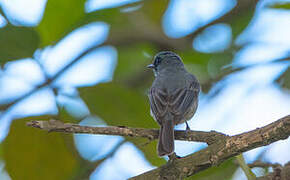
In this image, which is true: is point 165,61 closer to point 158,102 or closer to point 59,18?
point 158,102

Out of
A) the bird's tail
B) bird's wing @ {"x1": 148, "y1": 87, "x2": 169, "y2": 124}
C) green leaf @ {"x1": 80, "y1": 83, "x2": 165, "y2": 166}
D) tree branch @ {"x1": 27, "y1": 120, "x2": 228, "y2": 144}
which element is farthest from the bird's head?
green leaf @ {"x1": 80, "y1": 83, "x2": 165, "y2": 166}

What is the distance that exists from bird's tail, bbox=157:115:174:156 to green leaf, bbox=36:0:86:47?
100 cm

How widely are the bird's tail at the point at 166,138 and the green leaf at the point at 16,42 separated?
1.08 meters

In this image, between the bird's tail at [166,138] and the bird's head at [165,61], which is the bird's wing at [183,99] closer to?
the bird's tail at [166,138]

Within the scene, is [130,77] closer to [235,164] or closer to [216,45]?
[216,45]

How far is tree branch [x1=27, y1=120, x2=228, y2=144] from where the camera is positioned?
2588mm

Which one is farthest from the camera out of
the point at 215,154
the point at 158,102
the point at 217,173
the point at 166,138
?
the point at 158,102

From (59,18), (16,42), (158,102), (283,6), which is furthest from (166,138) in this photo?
(283,6)

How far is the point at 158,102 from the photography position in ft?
13.5

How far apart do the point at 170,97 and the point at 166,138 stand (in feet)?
3.19

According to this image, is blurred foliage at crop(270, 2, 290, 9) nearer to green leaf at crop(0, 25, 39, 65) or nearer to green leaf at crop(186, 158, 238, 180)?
green leaf at crop(186, 158, 238, 180)

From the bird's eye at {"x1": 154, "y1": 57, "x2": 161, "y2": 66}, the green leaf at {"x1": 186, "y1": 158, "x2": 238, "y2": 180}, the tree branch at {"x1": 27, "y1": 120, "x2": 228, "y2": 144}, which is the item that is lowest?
the green leaf at {"x1": 186, "y1": 158, "x2": 238, "y2": 180}

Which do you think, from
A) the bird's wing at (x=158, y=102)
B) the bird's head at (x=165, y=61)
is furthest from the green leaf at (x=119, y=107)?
the bird's head at (x=165, y=61)

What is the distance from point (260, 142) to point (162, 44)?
7.02ft
